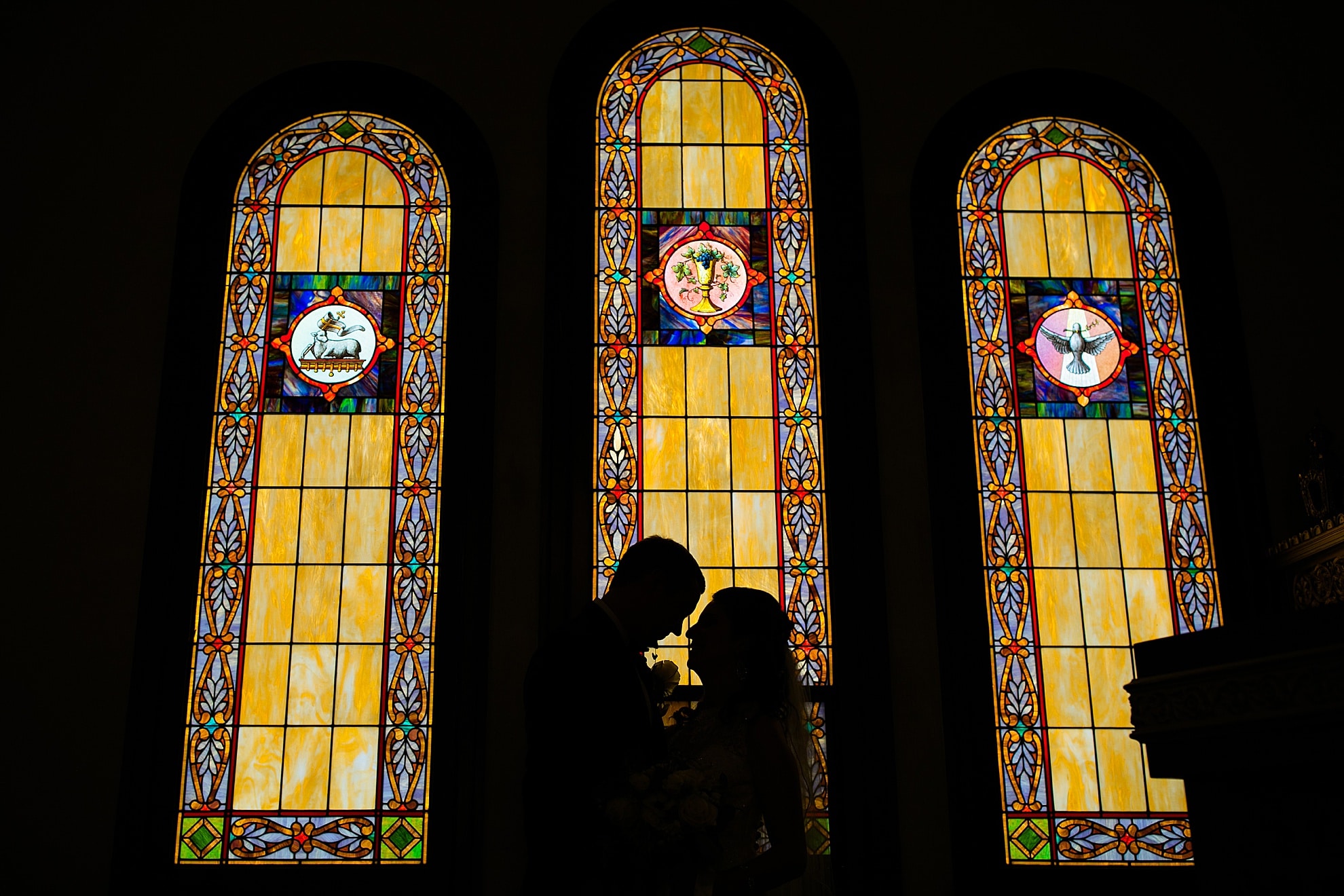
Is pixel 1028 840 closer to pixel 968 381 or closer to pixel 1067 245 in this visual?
pixel 968 381

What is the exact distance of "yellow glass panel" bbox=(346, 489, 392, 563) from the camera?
15.8 feet

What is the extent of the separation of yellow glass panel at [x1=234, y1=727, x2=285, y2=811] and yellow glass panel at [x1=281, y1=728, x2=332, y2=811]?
31mm

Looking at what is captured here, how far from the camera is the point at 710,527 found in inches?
192

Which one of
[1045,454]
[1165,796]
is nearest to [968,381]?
Answer: [1045,454]

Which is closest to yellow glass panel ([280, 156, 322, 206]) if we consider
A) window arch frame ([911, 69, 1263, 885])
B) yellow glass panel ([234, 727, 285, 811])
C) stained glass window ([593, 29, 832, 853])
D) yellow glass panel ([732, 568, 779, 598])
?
stained glass window ([593, 29, 832, 853])

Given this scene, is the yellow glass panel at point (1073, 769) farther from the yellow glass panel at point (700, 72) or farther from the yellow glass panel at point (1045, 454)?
the yellow glass panel at point (700, 72)

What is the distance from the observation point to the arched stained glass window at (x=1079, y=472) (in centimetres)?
464

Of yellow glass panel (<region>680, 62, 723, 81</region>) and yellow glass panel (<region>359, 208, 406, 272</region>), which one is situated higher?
yellow glass panel (<region>680, 62, 723, 81</region>)

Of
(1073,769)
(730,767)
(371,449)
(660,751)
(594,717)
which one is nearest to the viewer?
(594,717)

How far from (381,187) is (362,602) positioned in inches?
72.0

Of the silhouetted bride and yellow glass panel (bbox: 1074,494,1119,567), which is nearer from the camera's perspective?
the silhouetted bride

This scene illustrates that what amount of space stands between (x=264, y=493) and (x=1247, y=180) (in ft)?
14.5

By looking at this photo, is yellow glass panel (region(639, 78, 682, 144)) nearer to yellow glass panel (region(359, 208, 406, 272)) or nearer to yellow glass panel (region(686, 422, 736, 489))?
yellow glass panel (region(359, 208, 406, 272))

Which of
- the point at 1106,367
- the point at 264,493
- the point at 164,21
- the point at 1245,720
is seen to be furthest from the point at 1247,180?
the point at 164,21
